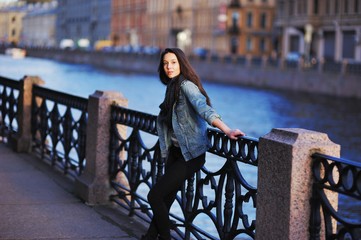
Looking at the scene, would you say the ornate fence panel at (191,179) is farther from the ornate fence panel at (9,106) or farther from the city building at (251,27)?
the city building at (251,27)

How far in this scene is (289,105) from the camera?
151 ft

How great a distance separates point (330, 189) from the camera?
4.55m

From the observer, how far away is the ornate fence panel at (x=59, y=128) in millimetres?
8719

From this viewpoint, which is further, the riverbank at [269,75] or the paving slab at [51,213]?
the riverbank at [269,75]

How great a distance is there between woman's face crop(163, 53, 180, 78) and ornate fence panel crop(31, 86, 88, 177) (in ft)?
10.0

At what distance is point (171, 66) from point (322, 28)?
6408 centimetres

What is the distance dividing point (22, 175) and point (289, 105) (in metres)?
37.7

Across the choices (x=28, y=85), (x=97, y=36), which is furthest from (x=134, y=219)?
(x=97, y=36)

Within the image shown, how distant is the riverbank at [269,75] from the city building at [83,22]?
49.4 metres

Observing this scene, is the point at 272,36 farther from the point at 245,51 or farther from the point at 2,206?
the point at 2,206

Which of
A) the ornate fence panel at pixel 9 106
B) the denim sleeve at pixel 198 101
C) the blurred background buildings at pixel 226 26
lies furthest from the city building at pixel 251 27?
→ the denim sleeve at pixel 198 101

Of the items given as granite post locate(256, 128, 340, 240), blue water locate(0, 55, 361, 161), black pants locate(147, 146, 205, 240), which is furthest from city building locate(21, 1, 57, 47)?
granite post locate(256, 128, 340, 240)

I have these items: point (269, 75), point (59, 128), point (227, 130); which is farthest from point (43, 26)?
point (227, 130)

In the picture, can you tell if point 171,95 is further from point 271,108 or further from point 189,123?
point 271,108
